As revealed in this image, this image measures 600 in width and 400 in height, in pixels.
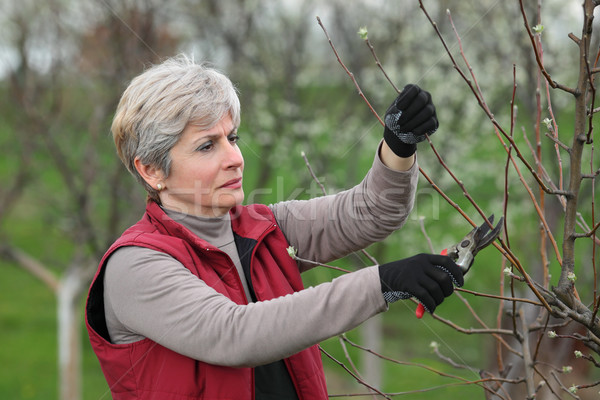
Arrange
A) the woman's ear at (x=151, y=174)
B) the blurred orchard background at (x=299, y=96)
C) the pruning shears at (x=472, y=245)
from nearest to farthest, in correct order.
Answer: the pruning shears at (x=472, y=245), the woman's ear at (x=151, y=174), the blurred orchard background at (x=299, y=96)

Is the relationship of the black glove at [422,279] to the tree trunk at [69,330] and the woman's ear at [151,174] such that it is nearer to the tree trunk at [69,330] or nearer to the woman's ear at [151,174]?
the woman's ear at [151,174]

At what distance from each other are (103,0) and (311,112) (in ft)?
10.3

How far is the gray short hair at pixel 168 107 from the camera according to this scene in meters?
1.95

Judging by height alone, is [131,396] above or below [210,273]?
below

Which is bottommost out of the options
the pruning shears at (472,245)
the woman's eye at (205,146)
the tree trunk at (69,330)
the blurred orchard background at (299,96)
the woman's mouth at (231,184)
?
the tree trunk at (69,330)

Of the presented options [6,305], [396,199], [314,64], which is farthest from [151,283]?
[6,305]

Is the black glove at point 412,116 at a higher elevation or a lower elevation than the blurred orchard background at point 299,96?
lower

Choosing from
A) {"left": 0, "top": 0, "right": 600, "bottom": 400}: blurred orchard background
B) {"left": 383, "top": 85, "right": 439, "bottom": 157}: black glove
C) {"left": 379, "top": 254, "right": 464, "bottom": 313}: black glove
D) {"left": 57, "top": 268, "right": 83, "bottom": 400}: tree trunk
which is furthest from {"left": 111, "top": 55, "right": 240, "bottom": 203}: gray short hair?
{"left": 57, "top": 268, "right": 83, "bottom": 400}: tree trunk

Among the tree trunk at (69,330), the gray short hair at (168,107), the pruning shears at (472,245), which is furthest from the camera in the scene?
the tree trunk at (69,330)

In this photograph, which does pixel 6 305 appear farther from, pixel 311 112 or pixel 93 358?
pixel 311 112

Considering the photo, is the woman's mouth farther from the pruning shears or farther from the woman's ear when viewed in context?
the pruning shears

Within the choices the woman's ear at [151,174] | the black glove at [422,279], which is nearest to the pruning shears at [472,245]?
the black glove at [422,279]

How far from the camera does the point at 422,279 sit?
1.53 m

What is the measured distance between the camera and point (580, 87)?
5.16ft
